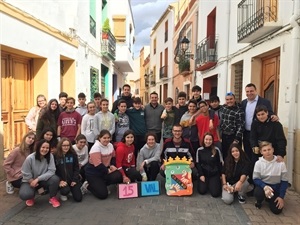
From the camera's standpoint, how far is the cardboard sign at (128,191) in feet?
16.3

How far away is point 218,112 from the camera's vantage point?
230 inches

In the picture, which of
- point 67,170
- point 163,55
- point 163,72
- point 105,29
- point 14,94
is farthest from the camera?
point 163,55

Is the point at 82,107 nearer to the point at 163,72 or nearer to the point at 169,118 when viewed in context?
the point at 169,118

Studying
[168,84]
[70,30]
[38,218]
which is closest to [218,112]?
[38,218]

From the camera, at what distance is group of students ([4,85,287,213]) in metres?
4.57

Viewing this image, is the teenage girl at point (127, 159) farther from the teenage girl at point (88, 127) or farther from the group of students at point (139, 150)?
the teenage girl at point (88, 127)

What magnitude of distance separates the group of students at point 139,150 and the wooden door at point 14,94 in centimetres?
128

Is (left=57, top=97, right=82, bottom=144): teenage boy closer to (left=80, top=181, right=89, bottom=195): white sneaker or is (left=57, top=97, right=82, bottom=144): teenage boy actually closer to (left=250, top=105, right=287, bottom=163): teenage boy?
(left=80, top=181, right=89, bottom=195): white sneaker

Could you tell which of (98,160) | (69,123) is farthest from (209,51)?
(98,160)

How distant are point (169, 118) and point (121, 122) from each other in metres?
0.97

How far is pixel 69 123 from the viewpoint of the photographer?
581cm

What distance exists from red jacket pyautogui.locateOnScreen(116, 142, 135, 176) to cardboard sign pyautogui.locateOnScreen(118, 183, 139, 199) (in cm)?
32

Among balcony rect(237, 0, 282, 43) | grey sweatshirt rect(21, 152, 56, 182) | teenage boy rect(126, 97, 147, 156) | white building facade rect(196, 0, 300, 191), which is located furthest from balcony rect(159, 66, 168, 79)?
grey sweatshirt rect(21, 152, 56, 182)

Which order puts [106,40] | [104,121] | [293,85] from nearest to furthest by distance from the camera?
[293,85] < [104,121] < [106,40]
